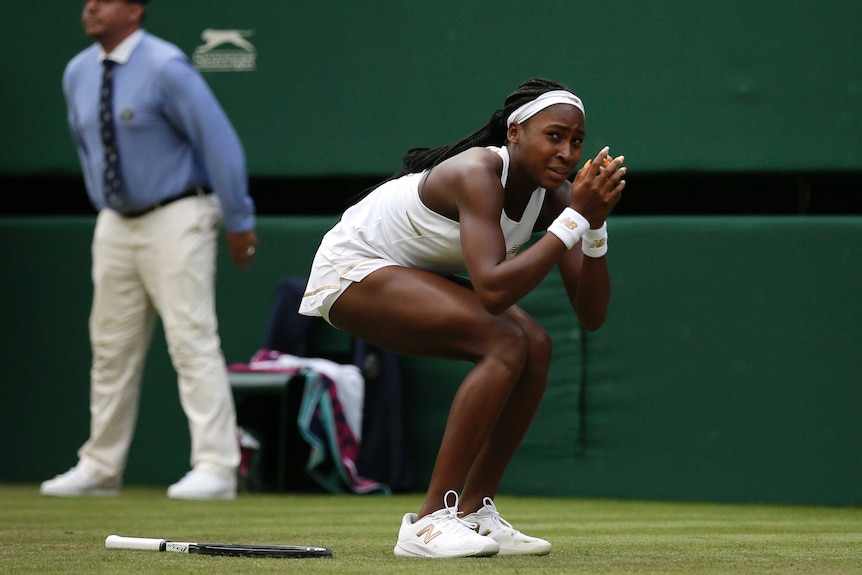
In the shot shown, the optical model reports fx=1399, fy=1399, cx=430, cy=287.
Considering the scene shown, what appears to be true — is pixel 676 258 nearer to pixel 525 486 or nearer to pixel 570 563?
pixel 525 486

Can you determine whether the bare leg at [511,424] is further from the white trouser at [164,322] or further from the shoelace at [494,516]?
the white trouser at [164,322]

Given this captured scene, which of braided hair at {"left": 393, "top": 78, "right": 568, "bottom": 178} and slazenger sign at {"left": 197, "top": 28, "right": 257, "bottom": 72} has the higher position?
slazenger sign at {"left": 197, "top": 28, "right": 257, "bottom": 72}

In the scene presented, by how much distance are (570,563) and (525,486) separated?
332 centimetres

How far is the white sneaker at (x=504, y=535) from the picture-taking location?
385cm

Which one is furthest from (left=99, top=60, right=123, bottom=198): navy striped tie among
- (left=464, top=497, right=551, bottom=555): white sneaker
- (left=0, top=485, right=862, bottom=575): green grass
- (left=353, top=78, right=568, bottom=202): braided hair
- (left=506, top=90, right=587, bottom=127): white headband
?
(left=464, top=497, right=551, bottom=555): white sneaker

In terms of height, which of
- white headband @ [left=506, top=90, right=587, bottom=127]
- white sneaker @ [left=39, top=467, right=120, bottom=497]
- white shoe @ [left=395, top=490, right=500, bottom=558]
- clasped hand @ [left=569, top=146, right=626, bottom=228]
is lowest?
white sneaker @ [left=39, top=467, right=120, bottom=497]

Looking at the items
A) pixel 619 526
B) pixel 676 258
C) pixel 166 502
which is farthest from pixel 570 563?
pixel 676 258

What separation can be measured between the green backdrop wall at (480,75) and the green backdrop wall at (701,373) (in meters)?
0.40

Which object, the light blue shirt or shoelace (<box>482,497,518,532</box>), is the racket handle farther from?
the light blue shirt

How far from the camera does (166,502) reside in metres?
6.07

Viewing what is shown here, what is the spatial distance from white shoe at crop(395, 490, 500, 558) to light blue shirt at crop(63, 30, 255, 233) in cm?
289

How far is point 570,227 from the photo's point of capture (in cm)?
369

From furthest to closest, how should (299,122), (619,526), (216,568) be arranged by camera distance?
1. (299,122)
2. (619,526)
3. (216,568)

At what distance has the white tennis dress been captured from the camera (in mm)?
3957
